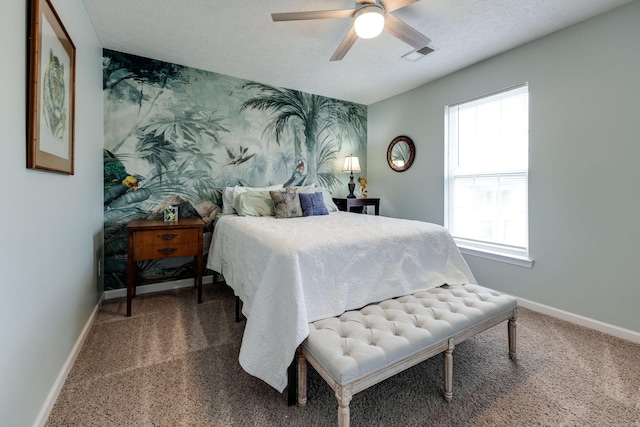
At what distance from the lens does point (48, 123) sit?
1371 millimetres

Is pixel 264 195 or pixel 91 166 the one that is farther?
pixel 264 195

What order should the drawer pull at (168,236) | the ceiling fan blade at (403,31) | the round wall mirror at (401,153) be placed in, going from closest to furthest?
the ceiling fan blade at (403,31) < the drawer pull at (168,236) < the round wall mirror at (401,153)

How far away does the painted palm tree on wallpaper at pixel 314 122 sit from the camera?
3.63 m

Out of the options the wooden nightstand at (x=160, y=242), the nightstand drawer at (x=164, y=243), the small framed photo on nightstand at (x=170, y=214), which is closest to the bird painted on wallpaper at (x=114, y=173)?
the small framed photo on nightstand at (x=170, y=214)

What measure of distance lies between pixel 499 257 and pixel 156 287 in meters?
3.60

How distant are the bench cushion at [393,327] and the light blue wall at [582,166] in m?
1.13

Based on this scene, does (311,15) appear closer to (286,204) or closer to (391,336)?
(286,204)

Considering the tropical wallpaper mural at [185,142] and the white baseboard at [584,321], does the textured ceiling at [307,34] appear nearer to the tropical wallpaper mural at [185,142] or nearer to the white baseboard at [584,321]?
the tropical wallpaper mural at [185,142]

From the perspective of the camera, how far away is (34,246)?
126 cm

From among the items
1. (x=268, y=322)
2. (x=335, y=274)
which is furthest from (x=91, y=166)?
(x=335, y=274)

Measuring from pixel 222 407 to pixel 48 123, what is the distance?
1645 mm

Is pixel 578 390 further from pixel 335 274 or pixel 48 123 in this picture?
pixel 48 123

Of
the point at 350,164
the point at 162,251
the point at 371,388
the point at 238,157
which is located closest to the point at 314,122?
the point at 350,164

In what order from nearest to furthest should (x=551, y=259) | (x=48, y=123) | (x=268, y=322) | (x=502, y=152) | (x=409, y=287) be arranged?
(x=48, y=123), (x=268, y=322), (x=409, y=287), (x=551, y=259), (x=502, y=152)
